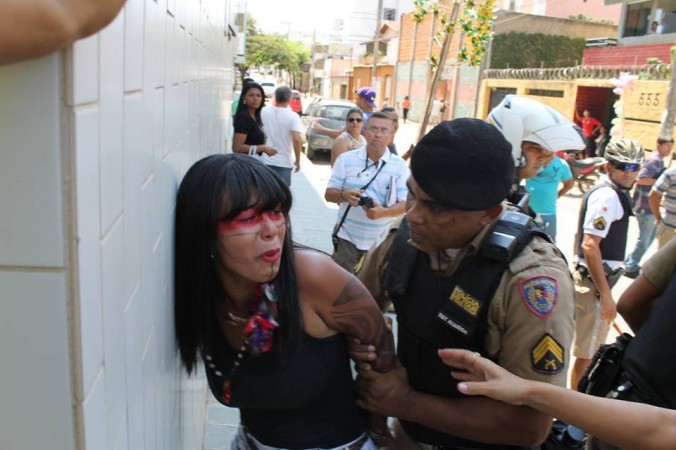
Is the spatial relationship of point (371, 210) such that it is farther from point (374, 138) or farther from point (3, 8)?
point (3, 8)

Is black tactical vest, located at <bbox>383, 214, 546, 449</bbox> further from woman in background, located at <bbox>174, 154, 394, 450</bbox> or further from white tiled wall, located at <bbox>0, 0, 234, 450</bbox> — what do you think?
white tiled wall, located at <bbox>0, 0, 234, 450</bbox>

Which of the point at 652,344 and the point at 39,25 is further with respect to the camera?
the point at 652,344

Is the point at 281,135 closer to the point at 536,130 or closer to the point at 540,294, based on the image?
the point at 536,130

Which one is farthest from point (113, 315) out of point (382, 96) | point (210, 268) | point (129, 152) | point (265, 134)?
point (382, 96)

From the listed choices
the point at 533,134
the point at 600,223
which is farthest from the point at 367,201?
the point at 600,223

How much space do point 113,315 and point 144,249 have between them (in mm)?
261

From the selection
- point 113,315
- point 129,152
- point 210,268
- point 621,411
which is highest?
point 129,152

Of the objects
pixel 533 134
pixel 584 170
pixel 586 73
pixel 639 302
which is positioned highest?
pixel 586 73

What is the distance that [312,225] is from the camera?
25.6 feet

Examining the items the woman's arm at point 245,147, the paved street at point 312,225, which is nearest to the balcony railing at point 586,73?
the paved street at point 312,225

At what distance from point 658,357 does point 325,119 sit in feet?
46.2

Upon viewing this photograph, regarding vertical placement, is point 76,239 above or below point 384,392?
above

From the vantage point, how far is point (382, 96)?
42.2 metres

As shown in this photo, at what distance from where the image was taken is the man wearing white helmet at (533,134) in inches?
119
